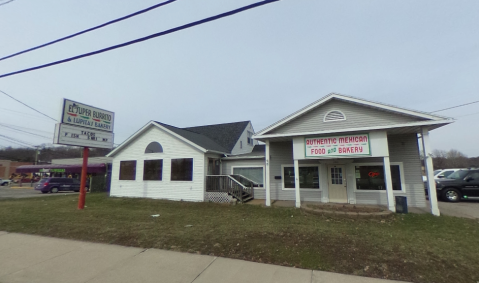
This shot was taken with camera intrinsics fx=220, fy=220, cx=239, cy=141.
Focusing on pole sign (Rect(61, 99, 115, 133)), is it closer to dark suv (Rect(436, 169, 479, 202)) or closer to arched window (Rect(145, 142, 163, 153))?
arched window (Rect(145, 142, 163, 153))

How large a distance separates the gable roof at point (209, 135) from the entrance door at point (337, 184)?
23.1 feet

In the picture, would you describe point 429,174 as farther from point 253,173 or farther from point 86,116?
point 86,116

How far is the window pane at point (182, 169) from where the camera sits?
1350 cm

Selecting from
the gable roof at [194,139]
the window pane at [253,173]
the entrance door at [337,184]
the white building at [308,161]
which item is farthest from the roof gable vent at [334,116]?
the gable roof at [194,139]

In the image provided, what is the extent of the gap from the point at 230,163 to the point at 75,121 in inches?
352

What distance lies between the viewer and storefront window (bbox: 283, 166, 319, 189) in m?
12.3

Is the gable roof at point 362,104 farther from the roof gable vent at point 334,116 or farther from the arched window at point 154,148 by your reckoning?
the arched window at point 154,148

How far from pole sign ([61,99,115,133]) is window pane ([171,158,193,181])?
13.8 ft

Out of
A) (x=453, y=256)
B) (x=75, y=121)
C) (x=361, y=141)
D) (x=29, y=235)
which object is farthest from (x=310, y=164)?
(x=75, y=121)

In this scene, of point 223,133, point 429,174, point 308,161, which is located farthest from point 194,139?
point 429,174

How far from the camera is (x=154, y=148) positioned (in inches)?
579

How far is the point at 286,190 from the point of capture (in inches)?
505

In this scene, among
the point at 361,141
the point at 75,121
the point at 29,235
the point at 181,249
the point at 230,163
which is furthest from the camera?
the point at 230,163

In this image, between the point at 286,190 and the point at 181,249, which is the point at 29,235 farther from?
the point at 286,190
